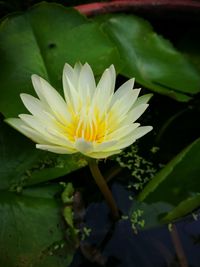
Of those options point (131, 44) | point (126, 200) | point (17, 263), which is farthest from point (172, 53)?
point (17, 263)

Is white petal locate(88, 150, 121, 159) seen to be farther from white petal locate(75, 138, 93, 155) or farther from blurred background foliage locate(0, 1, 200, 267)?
blurred background foliage locate(0, 1, 200, 267)

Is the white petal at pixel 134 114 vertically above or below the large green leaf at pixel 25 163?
above

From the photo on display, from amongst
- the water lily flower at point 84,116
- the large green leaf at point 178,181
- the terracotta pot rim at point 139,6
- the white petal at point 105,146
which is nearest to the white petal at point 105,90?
the water lily flower at point 84,116

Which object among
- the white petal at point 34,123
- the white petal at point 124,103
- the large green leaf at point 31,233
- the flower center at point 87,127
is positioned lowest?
the large green leaf at point 31,233

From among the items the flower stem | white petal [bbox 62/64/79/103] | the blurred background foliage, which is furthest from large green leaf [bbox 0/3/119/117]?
the flower stem

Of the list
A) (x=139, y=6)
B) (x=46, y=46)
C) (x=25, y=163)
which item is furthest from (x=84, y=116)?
(x=139, y=6)

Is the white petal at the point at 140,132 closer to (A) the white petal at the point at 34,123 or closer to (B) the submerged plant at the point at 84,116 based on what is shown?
(B) the submerged plant at the point at 84,116

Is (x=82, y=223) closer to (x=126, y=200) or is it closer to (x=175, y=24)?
(x=126, y=200)
